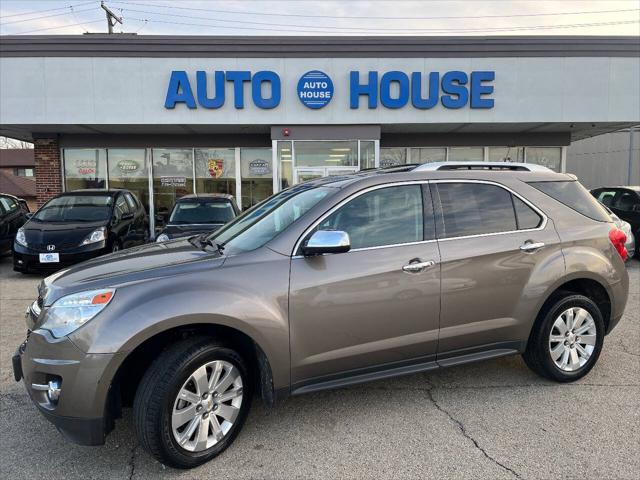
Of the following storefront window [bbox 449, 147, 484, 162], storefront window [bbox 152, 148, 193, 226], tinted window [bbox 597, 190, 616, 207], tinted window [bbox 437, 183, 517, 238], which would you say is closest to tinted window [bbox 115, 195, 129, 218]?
storefront window [bbox 152, 148, 193, 226]

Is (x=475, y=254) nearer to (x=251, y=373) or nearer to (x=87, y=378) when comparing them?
(x=251, y=373)

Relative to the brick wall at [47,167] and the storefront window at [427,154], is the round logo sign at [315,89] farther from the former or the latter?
the brick wall at [47,167]

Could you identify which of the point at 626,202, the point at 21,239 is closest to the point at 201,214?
the point at 21,239

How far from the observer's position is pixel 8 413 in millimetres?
3443

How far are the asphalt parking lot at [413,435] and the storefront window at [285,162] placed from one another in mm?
9813

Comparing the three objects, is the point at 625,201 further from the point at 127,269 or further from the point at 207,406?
the point at 127,269

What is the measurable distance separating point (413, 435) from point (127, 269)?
2152mm

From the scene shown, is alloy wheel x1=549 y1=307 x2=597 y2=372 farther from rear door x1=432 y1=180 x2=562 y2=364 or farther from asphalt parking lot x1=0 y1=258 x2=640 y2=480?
rear door x1=432 y1=180 x2=562 y2=364

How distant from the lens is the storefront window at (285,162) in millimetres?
13039

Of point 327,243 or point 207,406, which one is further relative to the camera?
point 327,243

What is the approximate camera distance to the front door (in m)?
3.01

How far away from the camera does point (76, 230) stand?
8352 millimetres

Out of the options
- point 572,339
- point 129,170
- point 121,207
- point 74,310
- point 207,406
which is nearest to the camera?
point 74,310

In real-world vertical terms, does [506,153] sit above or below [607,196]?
above
